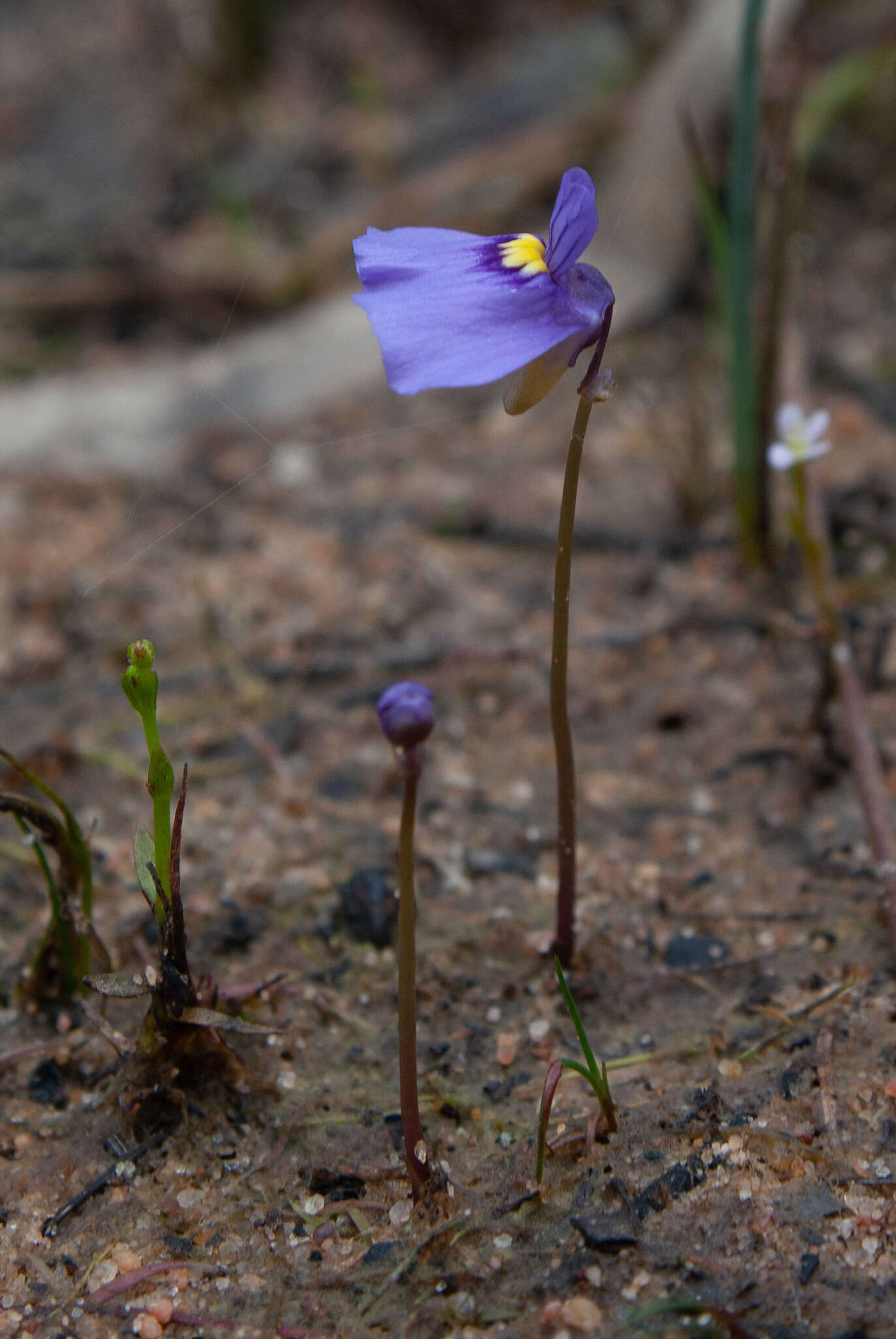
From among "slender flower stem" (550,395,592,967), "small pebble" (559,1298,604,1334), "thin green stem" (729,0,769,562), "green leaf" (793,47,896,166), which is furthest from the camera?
"green leaf" (793,47,896,166)

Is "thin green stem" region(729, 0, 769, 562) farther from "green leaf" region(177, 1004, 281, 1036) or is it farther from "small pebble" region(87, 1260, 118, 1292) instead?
"small pebble" region(87, 1260, 118, 1292)

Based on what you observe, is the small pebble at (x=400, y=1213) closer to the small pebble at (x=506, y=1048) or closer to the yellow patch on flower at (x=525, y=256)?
the small pebble at (x=506, y=1048)

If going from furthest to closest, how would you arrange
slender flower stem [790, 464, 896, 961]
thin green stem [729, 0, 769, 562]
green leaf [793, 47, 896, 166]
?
green leaf [793, 47, 896, 166] → thin green stem [729, 0, 769, 562] → slender flower stem [790, 464, 896, 961]

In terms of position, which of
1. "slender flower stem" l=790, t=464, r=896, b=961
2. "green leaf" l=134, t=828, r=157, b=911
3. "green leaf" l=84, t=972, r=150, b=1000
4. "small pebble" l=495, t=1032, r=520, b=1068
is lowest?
"small pebble" l=495, t=1032, r=520, b=1068

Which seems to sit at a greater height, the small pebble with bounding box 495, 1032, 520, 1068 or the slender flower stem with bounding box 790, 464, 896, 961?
the slender flower stem with bounding box 790, 464, 896, 961

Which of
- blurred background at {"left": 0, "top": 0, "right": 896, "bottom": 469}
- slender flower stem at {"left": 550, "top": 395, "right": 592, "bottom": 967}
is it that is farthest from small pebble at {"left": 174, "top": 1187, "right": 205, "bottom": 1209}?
blurred background at {"left": 0, "top": 0, "right": 896, "bottom": 469}

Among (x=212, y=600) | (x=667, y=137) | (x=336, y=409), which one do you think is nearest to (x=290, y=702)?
(x=212, y=600)
